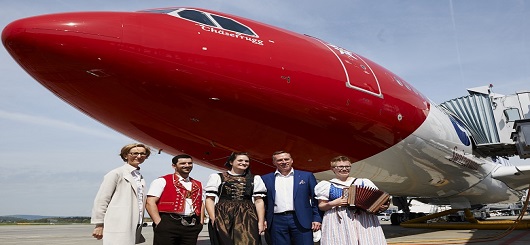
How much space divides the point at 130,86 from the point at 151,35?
64 cm

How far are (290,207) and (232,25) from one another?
9.45 ft

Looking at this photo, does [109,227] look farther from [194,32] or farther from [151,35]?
[194,32]

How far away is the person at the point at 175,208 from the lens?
4023 millimetres

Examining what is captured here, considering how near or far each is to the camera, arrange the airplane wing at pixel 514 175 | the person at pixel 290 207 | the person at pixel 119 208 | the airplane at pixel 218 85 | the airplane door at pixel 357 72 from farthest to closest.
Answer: the airplane wing at pixel 514 175
the airplane door at pixel 357 72
the airplane at pixel 218 85
the person at pixel 290 207
the person at pixel 119 208

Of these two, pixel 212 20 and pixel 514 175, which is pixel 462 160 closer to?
pixel 514 175

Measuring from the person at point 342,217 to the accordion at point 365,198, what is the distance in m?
0.05

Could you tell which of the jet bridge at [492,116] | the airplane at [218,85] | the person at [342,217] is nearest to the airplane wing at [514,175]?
the jet bridge at [492,116]

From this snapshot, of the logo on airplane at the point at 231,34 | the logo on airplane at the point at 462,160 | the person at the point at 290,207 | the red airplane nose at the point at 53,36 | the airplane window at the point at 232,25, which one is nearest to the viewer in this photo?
the person at the point at 290,207

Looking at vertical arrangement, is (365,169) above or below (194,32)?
below

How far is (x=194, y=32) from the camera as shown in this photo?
18.7 feet

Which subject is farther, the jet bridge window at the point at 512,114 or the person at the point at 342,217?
the jet bridge window at the point at 512,114

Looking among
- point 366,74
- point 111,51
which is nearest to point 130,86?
point 111,51

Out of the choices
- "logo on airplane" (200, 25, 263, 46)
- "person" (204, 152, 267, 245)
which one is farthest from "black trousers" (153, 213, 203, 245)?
"logo on airplane" (200, 25, 263, 46)

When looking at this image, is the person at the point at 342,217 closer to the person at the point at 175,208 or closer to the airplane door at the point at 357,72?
the person at the point at 175,208
